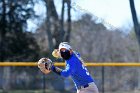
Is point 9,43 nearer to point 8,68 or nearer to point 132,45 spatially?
point 8,68

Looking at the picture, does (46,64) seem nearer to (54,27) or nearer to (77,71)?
(77,71)

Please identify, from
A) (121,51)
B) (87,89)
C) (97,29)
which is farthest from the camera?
(121,51)

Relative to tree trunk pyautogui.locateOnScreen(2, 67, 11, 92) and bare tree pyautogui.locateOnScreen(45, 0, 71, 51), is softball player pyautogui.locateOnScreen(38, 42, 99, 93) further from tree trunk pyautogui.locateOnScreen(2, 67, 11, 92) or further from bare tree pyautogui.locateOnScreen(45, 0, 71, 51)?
bare tree pyautogui.locateOnScreen(45, 0, 71, 51)

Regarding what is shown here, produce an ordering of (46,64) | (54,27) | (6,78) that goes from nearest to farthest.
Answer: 1. (46,64)
2. (6,78)
3. (54,27)

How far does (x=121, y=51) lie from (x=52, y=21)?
523 inches

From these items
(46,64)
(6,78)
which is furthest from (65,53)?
Result: (6,78)

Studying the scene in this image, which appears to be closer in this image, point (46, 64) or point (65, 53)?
point (65, 53)

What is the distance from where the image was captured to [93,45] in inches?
Answer: 1764

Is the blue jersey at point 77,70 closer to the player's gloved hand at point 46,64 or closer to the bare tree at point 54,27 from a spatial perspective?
the player's gloved hand at point 46,64

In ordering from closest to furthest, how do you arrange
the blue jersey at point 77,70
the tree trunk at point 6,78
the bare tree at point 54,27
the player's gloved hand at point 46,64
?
the blue jersey at point 77,70, the player's gloved hand at point 46,64, the tree trunk at point 6,78, the bare tree at point 54,27

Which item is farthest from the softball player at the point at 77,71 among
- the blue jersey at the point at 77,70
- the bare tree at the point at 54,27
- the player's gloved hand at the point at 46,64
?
the bare tree at the point at 54,27

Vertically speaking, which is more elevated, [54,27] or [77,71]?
[77,71]

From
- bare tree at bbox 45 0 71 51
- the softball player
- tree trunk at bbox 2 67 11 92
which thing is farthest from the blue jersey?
bare tree at bbox 45 0 71 51

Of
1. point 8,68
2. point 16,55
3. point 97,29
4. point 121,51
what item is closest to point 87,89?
point 8,68
